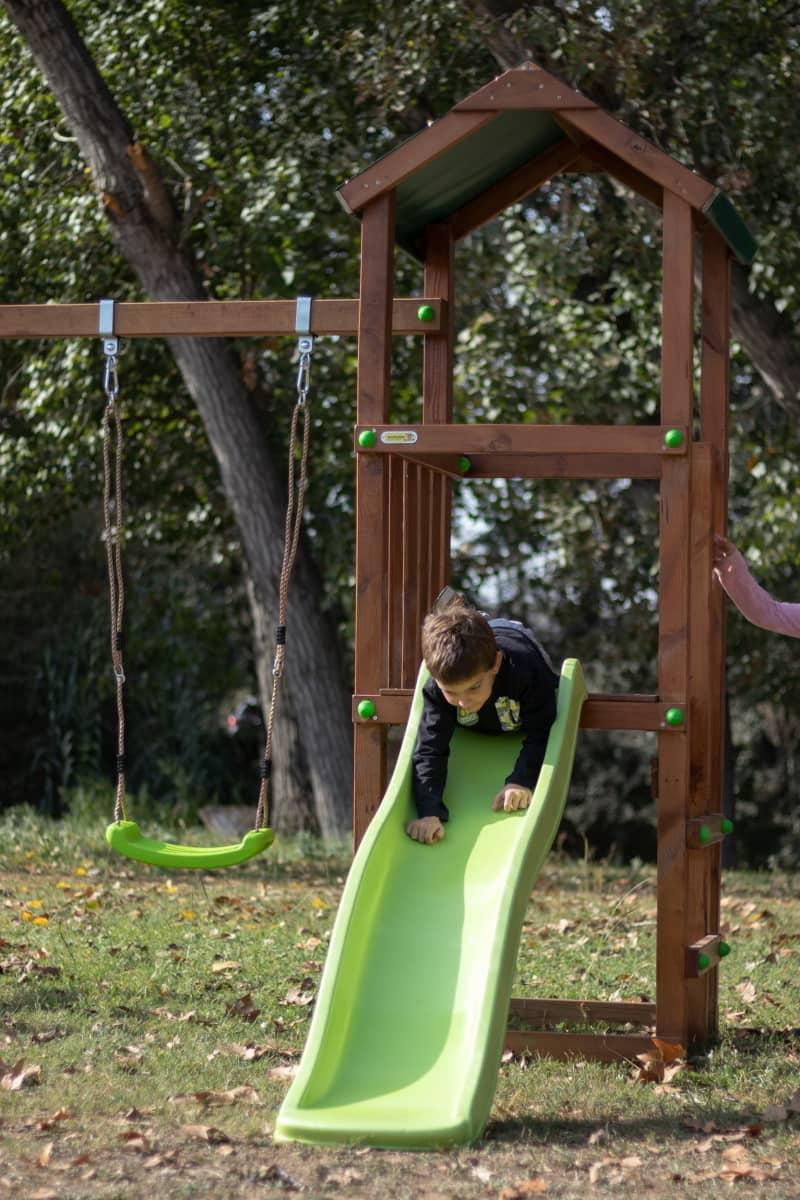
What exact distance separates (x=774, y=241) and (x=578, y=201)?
2.14 meters

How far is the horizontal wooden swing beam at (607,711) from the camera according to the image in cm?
564

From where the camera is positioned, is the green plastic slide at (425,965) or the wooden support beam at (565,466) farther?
the wooden support beam at (565,466)

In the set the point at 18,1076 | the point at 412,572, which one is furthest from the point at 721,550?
the point at 18,1076

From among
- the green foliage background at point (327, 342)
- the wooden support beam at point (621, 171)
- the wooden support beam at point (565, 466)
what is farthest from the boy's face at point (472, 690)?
the green foliage background at point (327, 342)

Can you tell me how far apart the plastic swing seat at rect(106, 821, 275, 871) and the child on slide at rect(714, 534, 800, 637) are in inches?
77.5

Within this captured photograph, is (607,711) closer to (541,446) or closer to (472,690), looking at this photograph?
(472,690)

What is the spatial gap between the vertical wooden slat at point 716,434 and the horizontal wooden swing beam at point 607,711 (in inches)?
22.9

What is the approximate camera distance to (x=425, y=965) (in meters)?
5.04

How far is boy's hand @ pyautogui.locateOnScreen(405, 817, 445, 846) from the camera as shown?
17.9 feet

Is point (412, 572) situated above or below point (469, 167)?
below

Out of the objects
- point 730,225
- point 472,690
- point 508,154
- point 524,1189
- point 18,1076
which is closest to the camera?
point 524,1189

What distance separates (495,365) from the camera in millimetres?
11906

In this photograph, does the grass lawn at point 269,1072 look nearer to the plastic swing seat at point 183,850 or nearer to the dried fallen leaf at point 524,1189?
the dried fallen leaf at point 524,1189

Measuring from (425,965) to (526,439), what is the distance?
1858 millimetres
